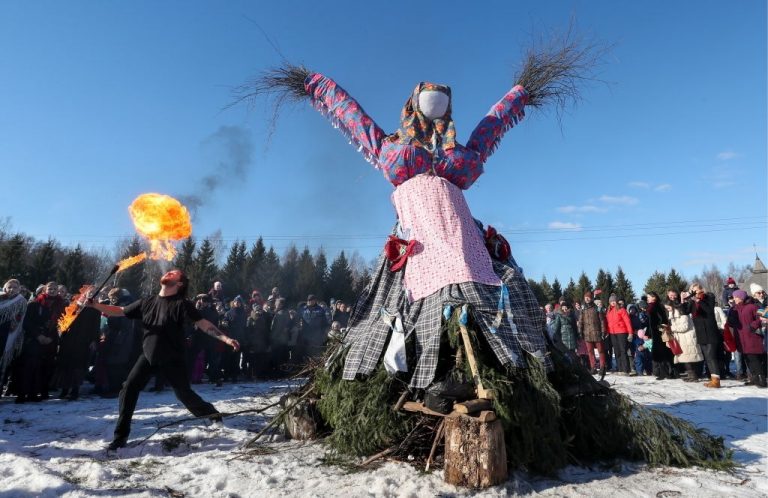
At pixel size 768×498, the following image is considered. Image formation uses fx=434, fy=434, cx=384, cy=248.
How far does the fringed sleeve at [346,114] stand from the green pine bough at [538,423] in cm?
217

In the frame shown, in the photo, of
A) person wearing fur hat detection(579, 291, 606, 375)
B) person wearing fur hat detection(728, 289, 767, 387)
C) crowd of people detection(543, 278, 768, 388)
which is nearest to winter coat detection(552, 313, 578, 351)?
crowd of people detection(543, 278, 768, 388)

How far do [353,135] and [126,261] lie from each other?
124 inches

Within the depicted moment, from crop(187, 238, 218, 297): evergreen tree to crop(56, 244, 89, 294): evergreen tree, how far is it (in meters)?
7.39

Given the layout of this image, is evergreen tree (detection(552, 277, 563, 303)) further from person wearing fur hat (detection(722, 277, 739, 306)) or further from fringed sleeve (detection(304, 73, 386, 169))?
fringed sleeve (detection(304, 73, 386, 169))

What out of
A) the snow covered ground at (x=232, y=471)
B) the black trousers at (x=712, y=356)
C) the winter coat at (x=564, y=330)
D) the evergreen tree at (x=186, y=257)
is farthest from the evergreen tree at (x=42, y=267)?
the black trousers at (x=712, y=356)

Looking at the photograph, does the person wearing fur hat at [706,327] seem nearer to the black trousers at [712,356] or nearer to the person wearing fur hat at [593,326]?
the black trousers at [712,356]

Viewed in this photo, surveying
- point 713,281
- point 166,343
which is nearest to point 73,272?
point 166,343

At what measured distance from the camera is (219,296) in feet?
36.6

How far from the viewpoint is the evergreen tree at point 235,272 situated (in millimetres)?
36781

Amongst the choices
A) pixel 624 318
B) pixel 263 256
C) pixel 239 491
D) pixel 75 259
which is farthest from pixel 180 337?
pixel 263 256

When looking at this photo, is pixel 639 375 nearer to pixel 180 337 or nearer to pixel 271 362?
pixel 271 362

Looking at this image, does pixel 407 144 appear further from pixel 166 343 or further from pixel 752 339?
pixel 752 339

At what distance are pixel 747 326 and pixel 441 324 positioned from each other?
7978mm

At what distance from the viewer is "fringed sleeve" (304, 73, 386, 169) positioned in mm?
4715
